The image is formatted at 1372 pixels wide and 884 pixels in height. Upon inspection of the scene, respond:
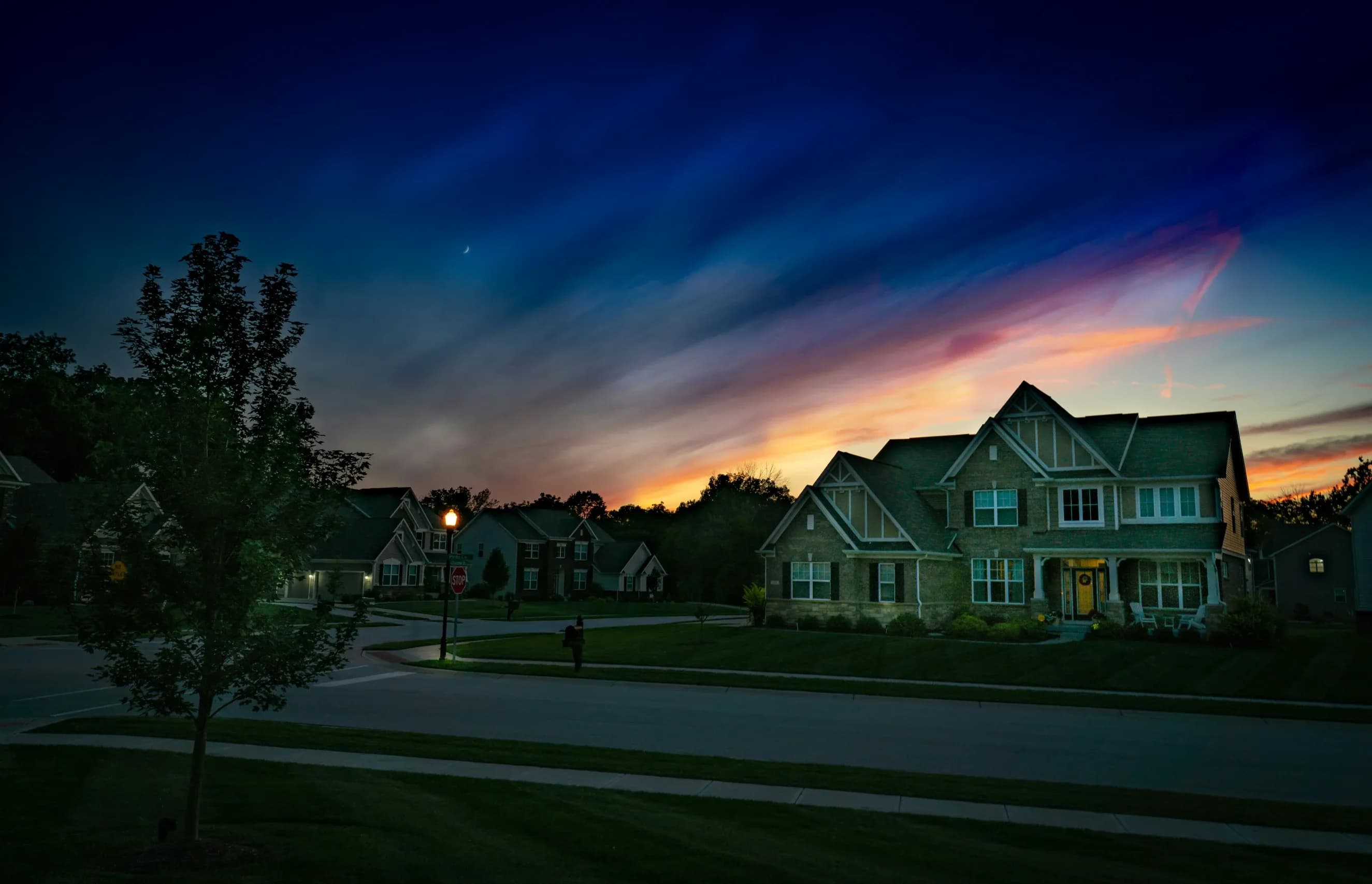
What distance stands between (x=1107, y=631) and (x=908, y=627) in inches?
292

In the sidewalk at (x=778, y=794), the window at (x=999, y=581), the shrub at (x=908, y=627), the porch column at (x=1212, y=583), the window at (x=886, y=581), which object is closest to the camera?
the sidewalk at (x=778, y=794)

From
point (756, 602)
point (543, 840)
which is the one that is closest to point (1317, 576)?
point (756, 602)

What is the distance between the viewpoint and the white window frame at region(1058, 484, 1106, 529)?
3844cm

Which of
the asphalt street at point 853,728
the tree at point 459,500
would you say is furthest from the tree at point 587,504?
the asphalt street at point 853,728

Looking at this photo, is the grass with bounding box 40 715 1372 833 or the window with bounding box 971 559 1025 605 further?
the window with bounding box 971 559 1025 605

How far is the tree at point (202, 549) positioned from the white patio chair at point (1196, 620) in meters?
34.0

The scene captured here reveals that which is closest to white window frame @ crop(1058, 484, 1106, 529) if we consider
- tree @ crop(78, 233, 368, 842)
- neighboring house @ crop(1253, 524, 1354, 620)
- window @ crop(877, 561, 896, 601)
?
window @ crop(877, 561, 896, 601)

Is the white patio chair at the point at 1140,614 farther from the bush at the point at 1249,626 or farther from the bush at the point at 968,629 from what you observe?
the bush at the point at 968,629

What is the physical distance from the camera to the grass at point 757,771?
1082 centimetres

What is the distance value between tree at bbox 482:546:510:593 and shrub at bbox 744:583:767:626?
41173 millimetres

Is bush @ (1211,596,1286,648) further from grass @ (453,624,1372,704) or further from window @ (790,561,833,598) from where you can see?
window @ (790,561,833,598)

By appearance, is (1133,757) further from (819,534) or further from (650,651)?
(819,534)

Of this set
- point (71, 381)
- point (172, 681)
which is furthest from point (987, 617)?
point (71, 381)

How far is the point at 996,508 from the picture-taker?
40.5 metres
